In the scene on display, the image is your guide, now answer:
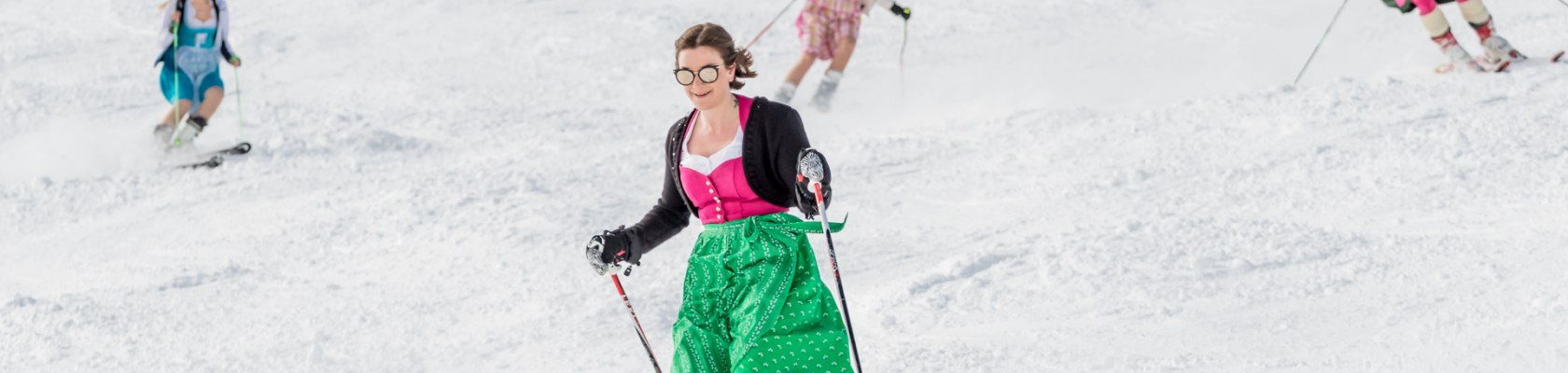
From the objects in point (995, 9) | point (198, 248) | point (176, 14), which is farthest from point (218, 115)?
point (995, 9)

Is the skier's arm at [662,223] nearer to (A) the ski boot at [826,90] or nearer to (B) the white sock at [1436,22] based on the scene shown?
(A) the ski boot at [826,90]

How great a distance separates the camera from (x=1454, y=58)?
8.07m

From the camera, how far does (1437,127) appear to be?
683 centimetres

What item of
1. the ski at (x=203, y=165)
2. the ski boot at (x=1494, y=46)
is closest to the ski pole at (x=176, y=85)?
the ski at (x=203, y=165)

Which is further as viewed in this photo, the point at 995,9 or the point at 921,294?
the point at 995,9

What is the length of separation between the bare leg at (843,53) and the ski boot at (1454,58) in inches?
130

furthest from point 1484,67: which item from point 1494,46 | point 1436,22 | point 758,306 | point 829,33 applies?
point 758,306

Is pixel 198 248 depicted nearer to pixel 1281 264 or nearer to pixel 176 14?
pixel 176 14

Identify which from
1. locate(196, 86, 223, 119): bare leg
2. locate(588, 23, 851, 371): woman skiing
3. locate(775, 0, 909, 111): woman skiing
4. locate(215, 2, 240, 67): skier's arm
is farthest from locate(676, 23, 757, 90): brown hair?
locate(196, 86, 223, 119): bare leg

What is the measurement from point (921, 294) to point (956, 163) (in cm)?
230

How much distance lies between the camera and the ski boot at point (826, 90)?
9.09 metres

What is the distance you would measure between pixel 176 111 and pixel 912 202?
14.3ft

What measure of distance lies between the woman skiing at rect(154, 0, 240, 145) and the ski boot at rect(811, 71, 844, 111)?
134 inches

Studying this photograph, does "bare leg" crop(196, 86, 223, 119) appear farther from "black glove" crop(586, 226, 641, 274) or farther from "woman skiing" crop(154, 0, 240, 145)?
"black glove" crop(586, 226, 641, 274)
